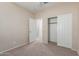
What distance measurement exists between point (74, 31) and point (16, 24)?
9.65 feet

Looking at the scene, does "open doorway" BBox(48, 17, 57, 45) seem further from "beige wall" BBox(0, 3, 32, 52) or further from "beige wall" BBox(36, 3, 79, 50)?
"beige wall" BBox(0, 3, 32, 52)

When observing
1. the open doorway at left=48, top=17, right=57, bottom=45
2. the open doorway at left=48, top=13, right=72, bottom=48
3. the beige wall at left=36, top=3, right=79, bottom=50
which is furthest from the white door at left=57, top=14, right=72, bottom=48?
the open doorway at left=48, top=17, right=57, bottom=45

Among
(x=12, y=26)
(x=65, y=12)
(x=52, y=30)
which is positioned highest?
(x=65, y=12)

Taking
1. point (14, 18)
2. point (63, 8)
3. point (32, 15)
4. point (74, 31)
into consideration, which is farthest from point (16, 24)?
point (74, 31)

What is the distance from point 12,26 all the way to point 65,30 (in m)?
2.75

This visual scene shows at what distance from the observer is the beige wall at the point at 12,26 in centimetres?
307

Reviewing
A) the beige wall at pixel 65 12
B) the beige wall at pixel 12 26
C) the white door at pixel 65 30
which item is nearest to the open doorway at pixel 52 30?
the beige wall at pixel 65 12

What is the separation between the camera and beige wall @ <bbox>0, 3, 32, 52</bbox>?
3.07 meters

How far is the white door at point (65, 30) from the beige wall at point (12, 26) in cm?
212

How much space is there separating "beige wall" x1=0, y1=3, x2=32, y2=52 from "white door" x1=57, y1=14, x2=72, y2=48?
2.12 metres

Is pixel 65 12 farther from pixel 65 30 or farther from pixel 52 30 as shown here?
pixel 52 30

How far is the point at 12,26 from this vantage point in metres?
3.55

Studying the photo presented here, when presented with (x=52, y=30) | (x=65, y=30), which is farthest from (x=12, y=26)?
(x=52, y=30)

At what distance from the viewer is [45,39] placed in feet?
16.5
